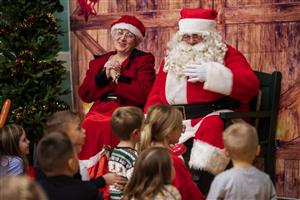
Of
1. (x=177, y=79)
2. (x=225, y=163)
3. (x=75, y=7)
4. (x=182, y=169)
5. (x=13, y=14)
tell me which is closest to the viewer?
(x=182, y=169)

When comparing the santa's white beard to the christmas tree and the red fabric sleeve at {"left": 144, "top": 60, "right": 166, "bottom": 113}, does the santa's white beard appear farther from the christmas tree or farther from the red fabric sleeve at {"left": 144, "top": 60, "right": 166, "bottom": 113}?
the christmas tree

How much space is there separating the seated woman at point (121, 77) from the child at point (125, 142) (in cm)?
131

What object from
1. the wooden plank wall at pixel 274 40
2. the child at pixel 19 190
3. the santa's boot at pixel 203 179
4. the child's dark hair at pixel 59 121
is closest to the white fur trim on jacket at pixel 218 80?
the santa's boot at pixel 203 179

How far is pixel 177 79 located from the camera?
532 centimetres

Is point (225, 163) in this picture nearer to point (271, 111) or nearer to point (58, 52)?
point (271, 111)

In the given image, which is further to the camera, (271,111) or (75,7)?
(75,7)

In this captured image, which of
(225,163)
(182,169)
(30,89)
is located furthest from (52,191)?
(30,89)

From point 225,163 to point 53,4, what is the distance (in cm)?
266

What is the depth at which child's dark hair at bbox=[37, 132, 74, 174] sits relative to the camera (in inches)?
126

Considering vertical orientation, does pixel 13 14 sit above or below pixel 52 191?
above

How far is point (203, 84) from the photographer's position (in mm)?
5211

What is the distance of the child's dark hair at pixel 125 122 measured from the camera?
13.6ft

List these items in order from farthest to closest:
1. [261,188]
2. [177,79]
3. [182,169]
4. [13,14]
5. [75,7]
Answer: [75,7], [13,14], [177,79], [182,169], [261,188]

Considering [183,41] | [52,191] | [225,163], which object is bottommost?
[225,163]
